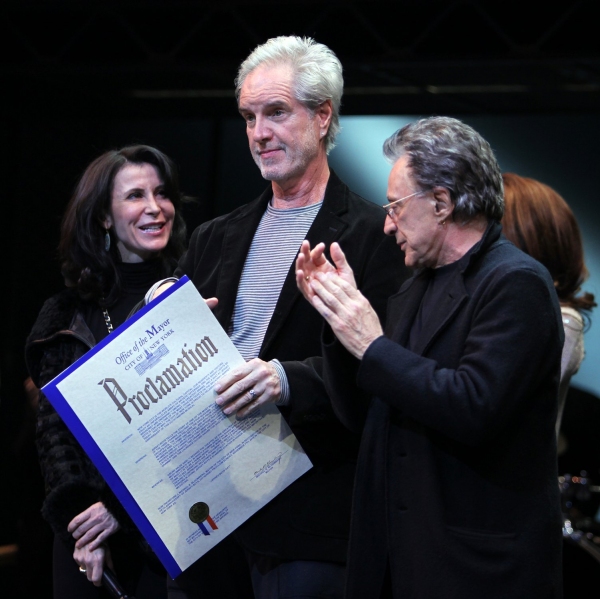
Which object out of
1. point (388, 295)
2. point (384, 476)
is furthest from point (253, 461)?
point (388, 295)

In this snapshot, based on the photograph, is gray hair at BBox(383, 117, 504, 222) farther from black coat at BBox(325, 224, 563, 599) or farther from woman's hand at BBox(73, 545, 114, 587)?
woman's hand at BBox(73, 545, 114, 587)

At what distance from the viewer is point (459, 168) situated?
196 cm

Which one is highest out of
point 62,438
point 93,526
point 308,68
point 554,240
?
point 308,68

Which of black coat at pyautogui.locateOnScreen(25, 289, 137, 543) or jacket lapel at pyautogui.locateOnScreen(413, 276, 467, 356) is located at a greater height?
black coat at pyautogui.locateOnScreen(25, 289, 137, 543)

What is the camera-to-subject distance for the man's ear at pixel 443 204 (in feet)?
6.45

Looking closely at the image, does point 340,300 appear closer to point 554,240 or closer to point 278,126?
point 278,126

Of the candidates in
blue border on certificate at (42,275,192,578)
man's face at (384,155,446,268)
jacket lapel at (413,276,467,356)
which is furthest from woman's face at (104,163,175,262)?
jacket lapel at (413,276,467,356)

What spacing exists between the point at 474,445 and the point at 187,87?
4.50m

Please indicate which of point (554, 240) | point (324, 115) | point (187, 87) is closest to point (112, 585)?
point (324, 115)

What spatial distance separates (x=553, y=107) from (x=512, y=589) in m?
4.05

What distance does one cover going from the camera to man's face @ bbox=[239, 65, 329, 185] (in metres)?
2.35

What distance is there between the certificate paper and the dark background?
269cm

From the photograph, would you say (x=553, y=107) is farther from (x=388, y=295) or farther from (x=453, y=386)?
(x=453, y=386)

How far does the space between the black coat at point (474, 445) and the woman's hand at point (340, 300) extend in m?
0.04
